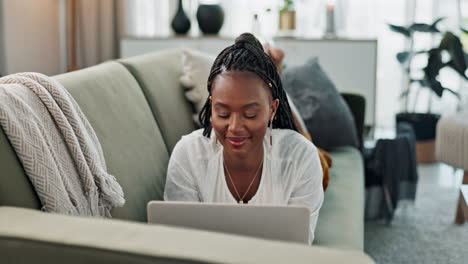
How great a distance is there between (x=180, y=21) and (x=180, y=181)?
9.39 ft

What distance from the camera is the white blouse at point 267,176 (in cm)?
160

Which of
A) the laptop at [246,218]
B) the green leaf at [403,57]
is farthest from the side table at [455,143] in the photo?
the laptop at [246,218]

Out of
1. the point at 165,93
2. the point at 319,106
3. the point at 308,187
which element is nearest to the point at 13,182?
the point at 308,187

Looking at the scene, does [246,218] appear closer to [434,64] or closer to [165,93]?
[165,93]

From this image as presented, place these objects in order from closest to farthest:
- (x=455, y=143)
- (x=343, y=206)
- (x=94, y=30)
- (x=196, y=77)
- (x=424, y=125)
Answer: (x=343, y=206)
(x=196, y=77)
(x=455, y=143)
(x=424, y=125)
(x=94, y=30)

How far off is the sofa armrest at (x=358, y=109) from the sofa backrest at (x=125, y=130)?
124 cm

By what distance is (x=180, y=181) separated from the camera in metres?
1.62

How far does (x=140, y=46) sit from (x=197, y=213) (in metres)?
3.37

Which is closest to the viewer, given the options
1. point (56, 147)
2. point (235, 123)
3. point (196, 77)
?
point (56, 147)

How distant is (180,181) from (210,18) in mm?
2813

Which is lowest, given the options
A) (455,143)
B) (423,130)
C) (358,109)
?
(423,130)

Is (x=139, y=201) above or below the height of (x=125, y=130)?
below

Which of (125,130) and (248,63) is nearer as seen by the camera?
(248,63)

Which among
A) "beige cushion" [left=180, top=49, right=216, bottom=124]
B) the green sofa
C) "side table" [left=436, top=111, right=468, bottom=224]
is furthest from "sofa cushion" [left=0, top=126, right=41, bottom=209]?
"side table" [left=436, top=111, right=468, bottom=224]
